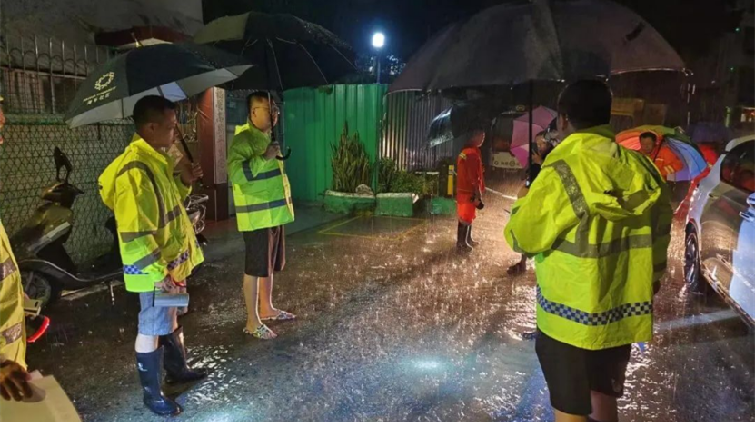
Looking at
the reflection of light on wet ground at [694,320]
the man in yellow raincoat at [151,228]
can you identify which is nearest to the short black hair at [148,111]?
the man in yellow raincoat at [151,228]

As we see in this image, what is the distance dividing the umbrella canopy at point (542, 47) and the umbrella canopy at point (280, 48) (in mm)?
1277

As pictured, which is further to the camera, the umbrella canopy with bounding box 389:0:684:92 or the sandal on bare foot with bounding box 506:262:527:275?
the sandal on bare foot with bounding box 506:262:527:275

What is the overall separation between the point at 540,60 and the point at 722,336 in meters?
3.26

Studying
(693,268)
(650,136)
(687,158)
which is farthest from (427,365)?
(687,158)

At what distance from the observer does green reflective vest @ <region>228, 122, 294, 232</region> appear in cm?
422

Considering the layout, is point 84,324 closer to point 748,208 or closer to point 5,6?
point 5,6

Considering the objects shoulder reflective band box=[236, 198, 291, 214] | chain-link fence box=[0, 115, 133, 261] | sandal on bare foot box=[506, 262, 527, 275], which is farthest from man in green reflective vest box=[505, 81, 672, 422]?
chain-link fence box=[0, 115, 133, 261]

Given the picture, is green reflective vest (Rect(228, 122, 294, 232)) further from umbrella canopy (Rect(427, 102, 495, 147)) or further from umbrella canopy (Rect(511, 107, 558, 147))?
umbrella canopy (Rect(511, 107, 558, 147))

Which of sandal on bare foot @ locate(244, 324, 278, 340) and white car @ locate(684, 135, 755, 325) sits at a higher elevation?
white car @ locate(684, 135, 755, 325)

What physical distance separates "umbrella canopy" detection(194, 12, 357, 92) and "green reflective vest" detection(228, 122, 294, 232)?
662mm

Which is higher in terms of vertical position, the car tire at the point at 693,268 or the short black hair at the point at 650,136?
the short black hair at the point at 650,136

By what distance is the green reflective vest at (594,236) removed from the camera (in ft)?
7.50

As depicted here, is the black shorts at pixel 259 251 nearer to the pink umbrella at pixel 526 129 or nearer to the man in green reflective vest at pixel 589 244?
the man in green reflective vest at pixel 589 244

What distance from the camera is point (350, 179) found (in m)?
10.5
